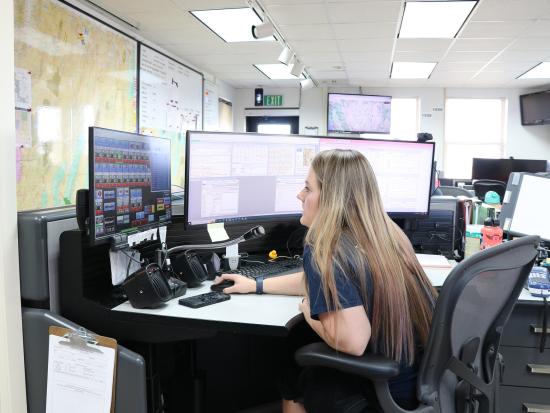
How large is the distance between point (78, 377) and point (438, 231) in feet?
5.42

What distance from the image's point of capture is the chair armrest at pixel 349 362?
3.45ft

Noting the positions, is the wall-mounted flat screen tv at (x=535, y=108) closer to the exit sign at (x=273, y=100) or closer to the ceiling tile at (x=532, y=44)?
the ceiling tile at (x=532, y=44)

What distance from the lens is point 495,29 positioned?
4.33 metres

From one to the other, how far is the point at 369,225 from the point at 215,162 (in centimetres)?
70

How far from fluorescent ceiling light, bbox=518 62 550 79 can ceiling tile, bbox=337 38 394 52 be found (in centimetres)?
218

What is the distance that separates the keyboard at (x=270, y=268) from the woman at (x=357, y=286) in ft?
1.20

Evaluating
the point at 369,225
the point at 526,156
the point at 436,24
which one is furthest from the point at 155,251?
the point at 526,156

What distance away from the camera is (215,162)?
1.68 m

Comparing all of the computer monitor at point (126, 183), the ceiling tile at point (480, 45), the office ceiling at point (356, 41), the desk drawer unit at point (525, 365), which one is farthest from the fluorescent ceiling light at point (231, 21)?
the desk drawer unit at point (525, 365)

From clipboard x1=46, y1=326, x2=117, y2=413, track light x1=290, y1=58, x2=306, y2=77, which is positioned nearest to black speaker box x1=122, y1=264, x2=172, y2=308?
clipboard x1=46, y1=326, x2=117, y2=413

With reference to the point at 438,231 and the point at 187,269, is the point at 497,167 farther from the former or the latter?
the point at 187,269

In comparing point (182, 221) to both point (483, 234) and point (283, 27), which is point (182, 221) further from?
point (283, 27)

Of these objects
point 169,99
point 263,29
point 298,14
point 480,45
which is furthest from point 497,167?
point 169,99

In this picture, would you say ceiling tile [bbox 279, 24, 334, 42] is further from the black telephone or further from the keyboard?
the black telephone
